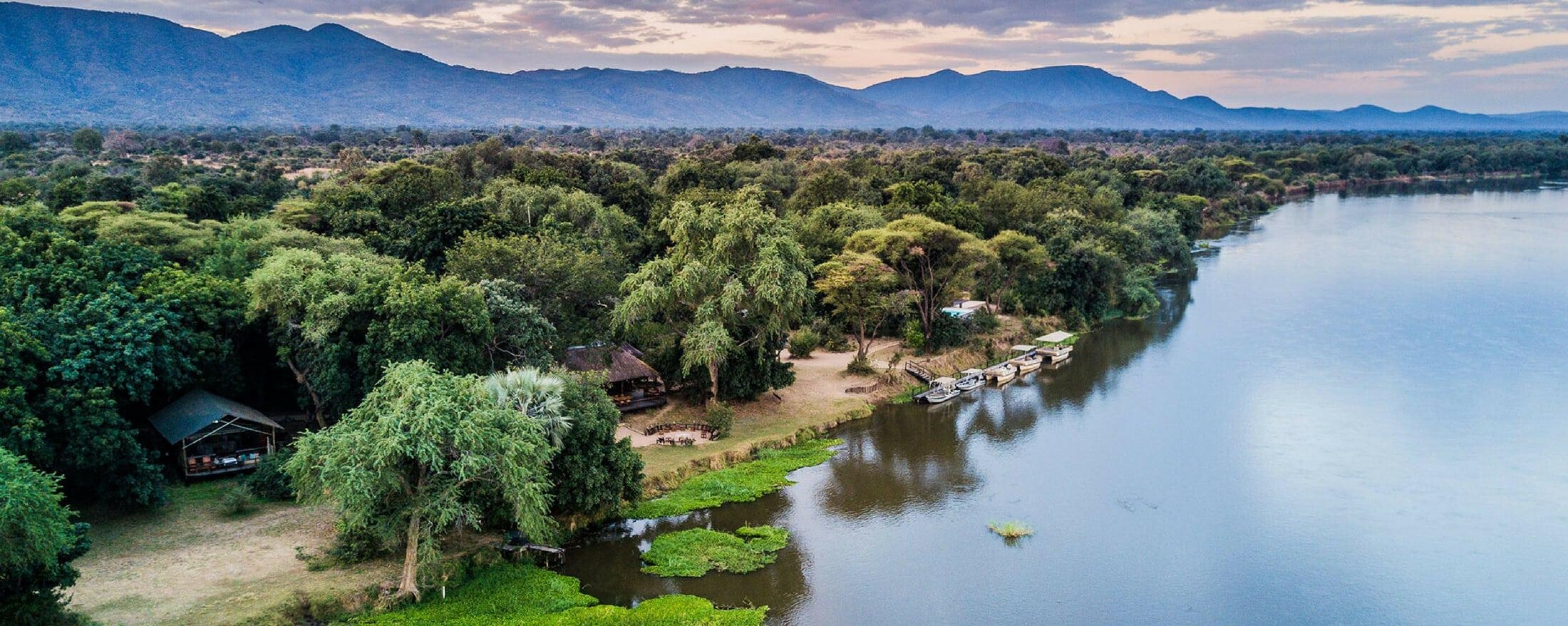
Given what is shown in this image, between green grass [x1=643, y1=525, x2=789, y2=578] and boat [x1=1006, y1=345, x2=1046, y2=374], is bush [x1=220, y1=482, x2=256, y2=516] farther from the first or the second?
boat [x1=1006, y1=345, x2=1046, y2=374]

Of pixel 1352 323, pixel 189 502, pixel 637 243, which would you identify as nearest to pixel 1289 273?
pixel 1352 323

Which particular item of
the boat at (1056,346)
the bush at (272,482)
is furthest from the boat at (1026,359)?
the bush at (272,482)

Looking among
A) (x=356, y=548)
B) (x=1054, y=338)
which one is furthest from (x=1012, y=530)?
(x=1054, y=338)

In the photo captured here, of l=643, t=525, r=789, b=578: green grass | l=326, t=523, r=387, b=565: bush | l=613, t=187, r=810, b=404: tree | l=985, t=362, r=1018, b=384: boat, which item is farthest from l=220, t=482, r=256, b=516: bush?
l=985, t=362, r=1018, b=384: boat

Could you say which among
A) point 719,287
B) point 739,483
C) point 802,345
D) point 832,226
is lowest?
point 739,483

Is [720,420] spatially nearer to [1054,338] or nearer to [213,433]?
[213,433]

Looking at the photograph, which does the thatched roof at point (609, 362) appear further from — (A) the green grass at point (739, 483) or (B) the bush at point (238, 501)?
(B) the bush at point (238, 501)
